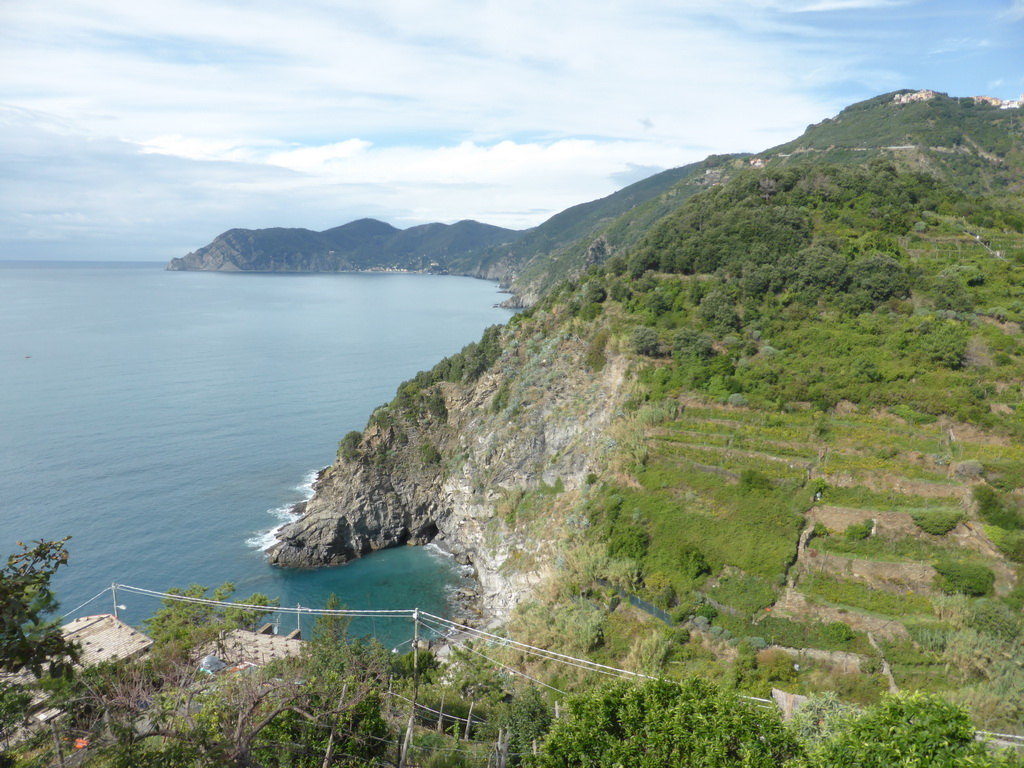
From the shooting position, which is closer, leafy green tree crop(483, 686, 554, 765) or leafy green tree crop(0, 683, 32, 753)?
leafy green tree crop(0, 683, 32, 753)

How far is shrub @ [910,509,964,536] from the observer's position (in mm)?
24875

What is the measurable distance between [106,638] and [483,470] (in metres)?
25.2

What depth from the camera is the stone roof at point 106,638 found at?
27109mm

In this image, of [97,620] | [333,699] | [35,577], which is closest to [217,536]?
[97,620]

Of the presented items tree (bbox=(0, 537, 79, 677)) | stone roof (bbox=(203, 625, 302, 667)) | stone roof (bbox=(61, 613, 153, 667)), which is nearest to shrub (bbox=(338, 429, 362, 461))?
stone roof (bbox=(203, 625, 302, 667))

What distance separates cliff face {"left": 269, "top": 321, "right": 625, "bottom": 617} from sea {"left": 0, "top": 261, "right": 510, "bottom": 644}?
2305mm

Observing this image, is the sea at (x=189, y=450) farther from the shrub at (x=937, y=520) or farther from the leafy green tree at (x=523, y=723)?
the shrub at (x=937, y=520)

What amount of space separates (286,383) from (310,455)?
87.4 feet

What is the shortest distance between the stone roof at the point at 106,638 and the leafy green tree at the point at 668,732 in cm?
2306

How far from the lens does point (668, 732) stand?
43.0ft

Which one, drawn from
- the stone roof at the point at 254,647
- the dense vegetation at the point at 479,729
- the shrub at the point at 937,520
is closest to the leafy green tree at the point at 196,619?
the stone roof at the point at 254,647

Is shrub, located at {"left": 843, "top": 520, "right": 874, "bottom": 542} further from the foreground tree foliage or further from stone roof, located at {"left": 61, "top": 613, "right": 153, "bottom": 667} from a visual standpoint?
stone roof, located at {"left": 61, "top": 613, "right": 153, "bottom": 667}

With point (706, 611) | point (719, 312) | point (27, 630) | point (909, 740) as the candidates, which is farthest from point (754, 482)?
point (27, 630)

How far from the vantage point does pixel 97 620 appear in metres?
29.8
